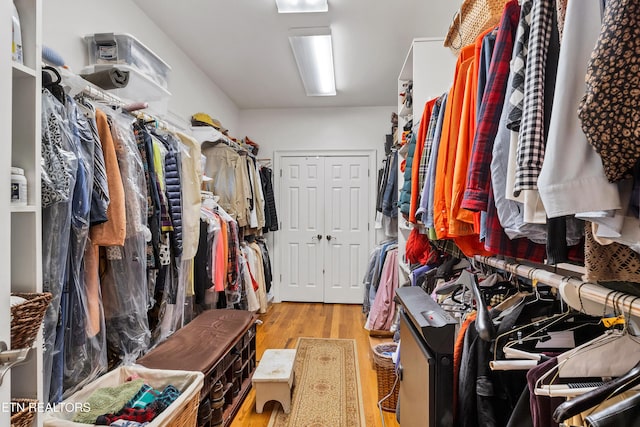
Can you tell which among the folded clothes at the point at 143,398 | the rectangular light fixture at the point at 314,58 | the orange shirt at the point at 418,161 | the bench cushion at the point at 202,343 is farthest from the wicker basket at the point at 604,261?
the rectangular light fixture at the point at 314,58

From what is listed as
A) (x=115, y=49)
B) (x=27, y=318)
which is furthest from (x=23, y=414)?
(x=115, y=49)

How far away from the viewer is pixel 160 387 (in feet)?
Answer: 5.08

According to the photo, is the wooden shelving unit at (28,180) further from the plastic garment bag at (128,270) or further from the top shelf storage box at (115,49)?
the top shelf storage box at (115,49)

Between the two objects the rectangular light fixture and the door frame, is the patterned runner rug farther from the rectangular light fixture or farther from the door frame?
the rectangular light fixture

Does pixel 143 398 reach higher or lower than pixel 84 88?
lower

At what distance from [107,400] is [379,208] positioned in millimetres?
2822

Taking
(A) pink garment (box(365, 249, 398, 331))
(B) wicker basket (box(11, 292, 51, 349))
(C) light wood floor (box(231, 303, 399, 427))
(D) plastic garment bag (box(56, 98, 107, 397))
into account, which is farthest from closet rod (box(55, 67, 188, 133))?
(A) pink garment (box(365, 249, 398, 331))

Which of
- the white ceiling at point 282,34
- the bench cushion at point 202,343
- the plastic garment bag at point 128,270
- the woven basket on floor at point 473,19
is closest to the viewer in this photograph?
the woven basket on floor at point 473,19

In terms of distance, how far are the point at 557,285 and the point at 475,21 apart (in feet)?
3.89

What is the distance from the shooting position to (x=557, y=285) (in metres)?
0.75

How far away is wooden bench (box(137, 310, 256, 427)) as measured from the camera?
173 centimetres

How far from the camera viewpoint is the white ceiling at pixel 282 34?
230cm

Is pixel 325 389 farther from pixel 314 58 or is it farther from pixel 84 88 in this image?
pixel 314 58

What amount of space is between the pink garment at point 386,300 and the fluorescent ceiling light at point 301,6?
2.04m
